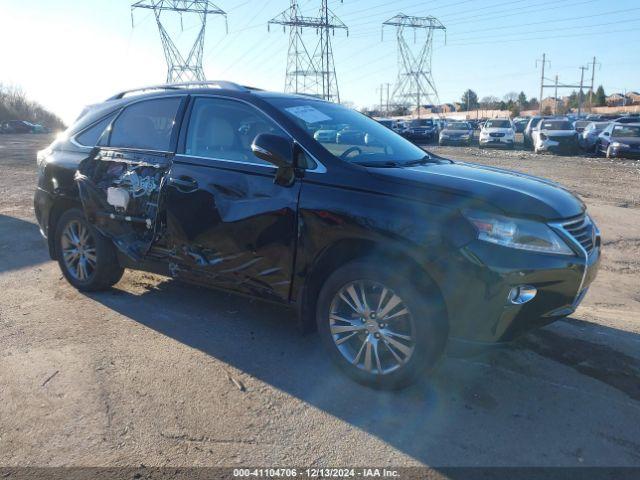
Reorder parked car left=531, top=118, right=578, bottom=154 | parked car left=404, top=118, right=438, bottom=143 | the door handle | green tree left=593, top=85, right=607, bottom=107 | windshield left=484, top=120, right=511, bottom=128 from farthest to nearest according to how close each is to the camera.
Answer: green tree left=593, top=85, right=607, bottom=107
parked car left=404, top=118, right=438, bottom=143
windshield left=484, top=120, right=511, bottom=128
parked car left=531, top=118, right=578, bottom=154
the door handle

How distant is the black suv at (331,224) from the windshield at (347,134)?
0.07 ft

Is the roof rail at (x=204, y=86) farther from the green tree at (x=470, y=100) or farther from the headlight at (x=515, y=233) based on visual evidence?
the green tree at (x=470, y=100)

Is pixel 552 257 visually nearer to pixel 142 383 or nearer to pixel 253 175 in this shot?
pixel 253 175

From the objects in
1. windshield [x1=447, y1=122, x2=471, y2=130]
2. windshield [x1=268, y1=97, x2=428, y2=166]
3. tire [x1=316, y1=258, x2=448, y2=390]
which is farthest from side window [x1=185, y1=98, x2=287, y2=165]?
windshield [x1=447, y1=122, x2=471, y2=130]

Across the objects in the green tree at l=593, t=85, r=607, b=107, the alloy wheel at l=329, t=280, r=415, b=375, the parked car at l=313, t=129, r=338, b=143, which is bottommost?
the alloy wheel at l=329, t=280, r=415, b=375

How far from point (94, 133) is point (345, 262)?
9.56 ft

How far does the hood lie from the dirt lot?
45.1 inches

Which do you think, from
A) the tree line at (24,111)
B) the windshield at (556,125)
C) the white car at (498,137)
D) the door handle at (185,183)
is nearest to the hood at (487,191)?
the door handle at (185,183)

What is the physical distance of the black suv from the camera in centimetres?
322

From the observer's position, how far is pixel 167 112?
466 centimetres

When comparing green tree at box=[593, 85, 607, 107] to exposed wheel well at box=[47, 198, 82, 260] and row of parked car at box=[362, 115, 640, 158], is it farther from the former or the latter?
exposed wheel well at box=[47, 198, 82, 260]

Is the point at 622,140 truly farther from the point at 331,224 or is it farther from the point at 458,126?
the point at 331,224

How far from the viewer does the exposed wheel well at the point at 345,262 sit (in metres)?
3.32

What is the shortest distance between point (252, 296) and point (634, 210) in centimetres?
842
